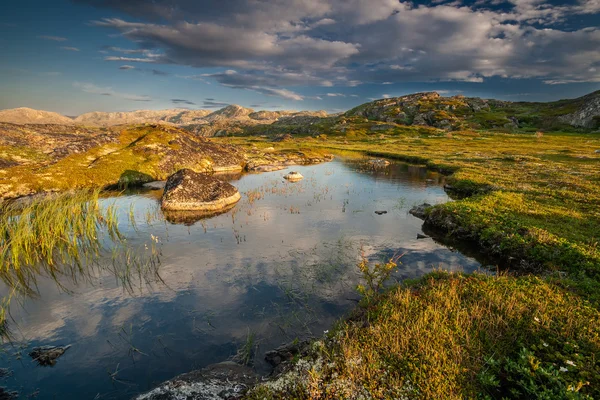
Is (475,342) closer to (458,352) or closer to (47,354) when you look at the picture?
(458,352)

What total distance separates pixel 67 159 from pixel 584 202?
55.6 m

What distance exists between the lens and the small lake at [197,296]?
31.8 ft

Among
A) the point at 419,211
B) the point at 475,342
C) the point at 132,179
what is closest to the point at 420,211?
the point at 419,211

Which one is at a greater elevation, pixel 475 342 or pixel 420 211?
pixel 475 342

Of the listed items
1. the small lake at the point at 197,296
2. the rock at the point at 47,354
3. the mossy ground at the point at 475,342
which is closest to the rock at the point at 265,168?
the small lake at the point at 197,296

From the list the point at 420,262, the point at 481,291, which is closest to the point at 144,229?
the point at 420,262

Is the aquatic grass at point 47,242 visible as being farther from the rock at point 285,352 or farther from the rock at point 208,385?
the rock at point 285,352

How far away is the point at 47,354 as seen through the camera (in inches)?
390

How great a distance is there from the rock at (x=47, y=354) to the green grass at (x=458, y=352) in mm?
7774

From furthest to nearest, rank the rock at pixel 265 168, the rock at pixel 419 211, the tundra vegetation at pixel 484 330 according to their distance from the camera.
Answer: the rock at pixel 265 168, the rock at pixel 419 211, the tundra vegetation at pixel 484 330

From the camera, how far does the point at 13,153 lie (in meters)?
32.0

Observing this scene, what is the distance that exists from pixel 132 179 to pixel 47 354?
30.9 m

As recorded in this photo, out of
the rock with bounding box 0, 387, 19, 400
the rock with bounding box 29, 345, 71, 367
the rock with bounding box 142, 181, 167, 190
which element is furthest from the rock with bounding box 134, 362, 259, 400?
the rock with bounding box 142, 181, 167, 190

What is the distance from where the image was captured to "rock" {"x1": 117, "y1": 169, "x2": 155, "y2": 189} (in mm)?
35062
